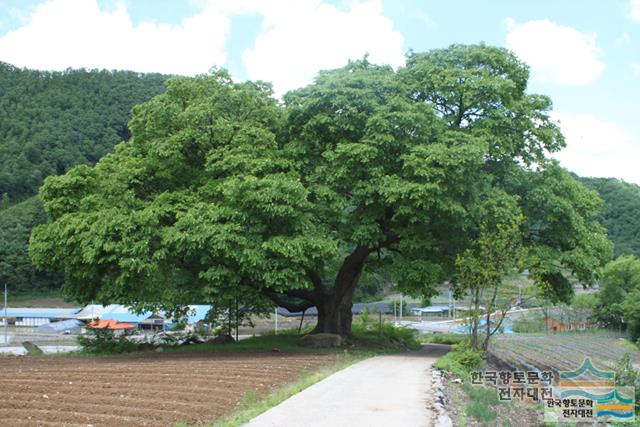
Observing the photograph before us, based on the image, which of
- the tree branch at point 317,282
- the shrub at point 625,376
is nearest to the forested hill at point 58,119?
the tree branch at point 317,282

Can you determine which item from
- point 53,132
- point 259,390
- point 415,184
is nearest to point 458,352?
point 415,184

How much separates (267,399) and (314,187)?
992cm

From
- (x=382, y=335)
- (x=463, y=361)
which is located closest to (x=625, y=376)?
(x=463, y=361)

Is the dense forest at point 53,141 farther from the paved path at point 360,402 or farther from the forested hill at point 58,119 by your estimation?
the paved path at point 360,402

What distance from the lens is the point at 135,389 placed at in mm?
11656

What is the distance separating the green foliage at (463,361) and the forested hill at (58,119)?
6728cm

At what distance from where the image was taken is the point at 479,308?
17.5 m

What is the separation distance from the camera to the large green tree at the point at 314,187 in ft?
60.6

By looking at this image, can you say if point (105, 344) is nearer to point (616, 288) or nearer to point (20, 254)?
point (616, 288)

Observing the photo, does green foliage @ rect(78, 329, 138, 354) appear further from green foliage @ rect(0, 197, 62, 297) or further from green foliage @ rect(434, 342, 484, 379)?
green foliage @ rect(0, 197, 62, 297)

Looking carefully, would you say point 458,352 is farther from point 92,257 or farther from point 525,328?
point 525,328

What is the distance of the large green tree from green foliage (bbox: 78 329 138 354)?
87.9 inches

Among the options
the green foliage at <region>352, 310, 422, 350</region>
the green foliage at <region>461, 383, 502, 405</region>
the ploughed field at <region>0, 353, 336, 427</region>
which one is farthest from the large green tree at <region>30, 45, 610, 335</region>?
the green foliage at <region>461, 383, 502, 405</region>

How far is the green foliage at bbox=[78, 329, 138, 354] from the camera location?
874 inches
